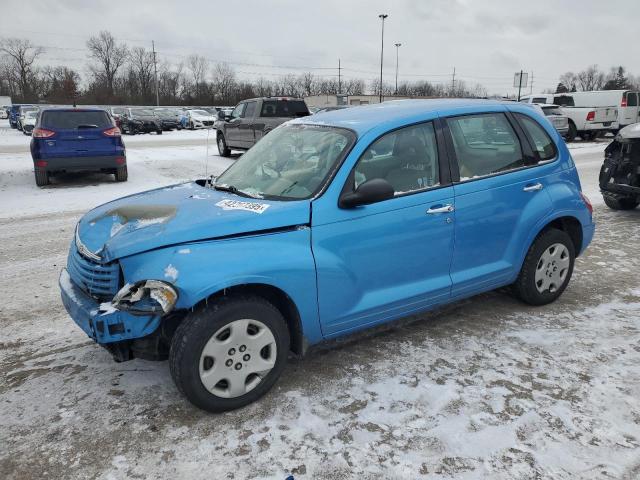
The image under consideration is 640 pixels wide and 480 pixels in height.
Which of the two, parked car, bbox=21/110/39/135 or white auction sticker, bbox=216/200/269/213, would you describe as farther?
parked car, bbox=21/110/39/135

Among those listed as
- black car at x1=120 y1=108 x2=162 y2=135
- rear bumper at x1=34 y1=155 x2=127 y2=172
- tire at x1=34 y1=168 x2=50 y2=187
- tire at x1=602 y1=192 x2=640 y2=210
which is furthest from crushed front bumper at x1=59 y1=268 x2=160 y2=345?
black car at x1=120 y1=108 x2=162 y2=135

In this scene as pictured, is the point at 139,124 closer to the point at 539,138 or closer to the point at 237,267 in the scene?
the point at 539,138

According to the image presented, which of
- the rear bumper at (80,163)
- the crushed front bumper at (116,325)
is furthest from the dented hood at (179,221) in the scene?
the rear bumper at (80,163)

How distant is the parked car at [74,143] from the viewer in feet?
34.7

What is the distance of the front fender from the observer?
2752mm

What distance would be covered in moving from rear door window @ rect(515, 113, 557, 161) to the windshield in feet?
5.62

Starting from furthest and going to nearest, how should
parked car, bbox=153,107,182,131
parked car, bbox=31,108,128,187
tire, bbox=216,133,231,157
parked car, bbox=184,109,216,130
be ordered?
parked car, bbox=184,109,216,130 → parked car, bbox=153,107,182,131 → tire, bbox=216,133,231,157 → parked car, bbox=31,108,128,187

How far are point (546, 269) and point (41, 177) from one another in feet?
33.5

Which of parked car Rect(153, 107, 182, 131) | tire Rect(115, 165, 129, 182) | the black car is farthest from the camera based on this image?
parked car Rect(153, 107, 182, 131)

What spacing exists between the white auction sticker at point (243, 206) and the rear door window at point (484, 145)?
154 centimetres

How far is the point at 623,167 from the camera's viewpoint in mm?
7832

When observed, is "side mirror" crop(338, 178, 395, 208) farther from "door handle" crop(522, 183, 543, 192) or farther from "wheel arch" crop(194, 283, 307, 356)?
"door handle" crop(522, 183, 543, 192)

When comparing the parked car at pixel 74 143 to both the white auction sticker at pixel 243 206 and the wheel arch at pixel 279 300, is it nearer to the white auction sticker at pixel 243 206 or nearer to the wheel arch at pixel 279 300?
the white auction sticker at pixel 243 206

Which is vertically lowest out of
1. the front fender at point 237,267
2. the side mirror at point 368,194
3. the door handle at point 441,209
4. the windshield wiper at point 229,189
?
the front fender at point 237,267
